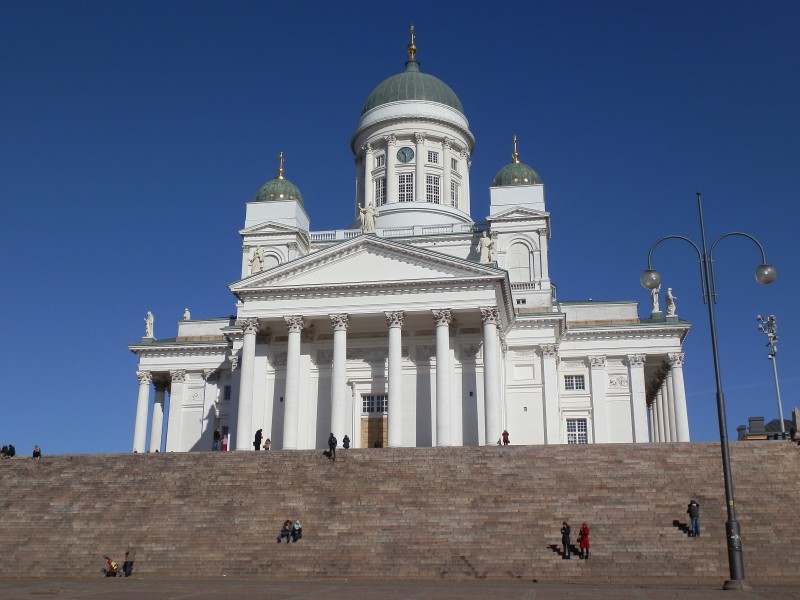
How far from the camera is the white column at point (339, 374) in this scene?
41.5m

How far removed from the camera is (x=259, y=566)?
1028 inches

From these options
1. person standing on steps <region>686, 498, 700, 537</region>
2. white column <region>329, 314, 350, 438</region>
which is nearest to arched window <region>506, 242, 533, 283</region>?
white column <region>329, 314, 350, 438</region>

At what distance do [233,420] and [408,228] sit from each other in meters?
15.9

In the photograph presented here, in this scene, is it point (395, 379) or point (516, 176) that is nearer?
point (395, 379)

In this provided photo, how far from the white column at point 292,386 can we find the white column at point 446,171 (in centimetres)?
1972

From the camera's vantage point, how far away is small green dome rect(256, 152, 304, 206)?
192 feet

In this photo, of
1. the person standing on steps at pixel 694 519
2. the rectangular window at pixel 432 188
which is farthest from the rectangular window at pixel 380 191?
the person standing on steps at pixel 694 519

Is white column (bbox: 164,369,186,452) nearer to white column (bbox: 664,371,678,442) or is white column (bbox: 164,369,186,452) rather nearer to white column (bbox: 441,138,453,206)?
white column (bbox: 441,138,453,206)

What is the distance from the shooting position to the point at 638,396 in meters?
49.3

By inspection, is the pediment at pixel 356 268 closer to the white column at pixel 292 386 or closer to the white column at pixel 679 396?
the white column at pixel 292 386

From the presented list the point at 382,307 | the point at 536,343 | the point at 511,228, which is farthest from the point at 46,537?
the point at 511,228

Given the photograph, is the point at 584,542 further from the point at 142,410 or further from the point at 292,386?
the point at 142,410

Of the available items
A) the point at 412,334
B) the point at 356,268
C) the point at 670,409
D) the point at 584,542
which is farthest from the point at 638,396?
the point at 584,542

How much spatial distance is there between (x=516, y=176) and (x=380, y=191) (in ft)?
33.1
